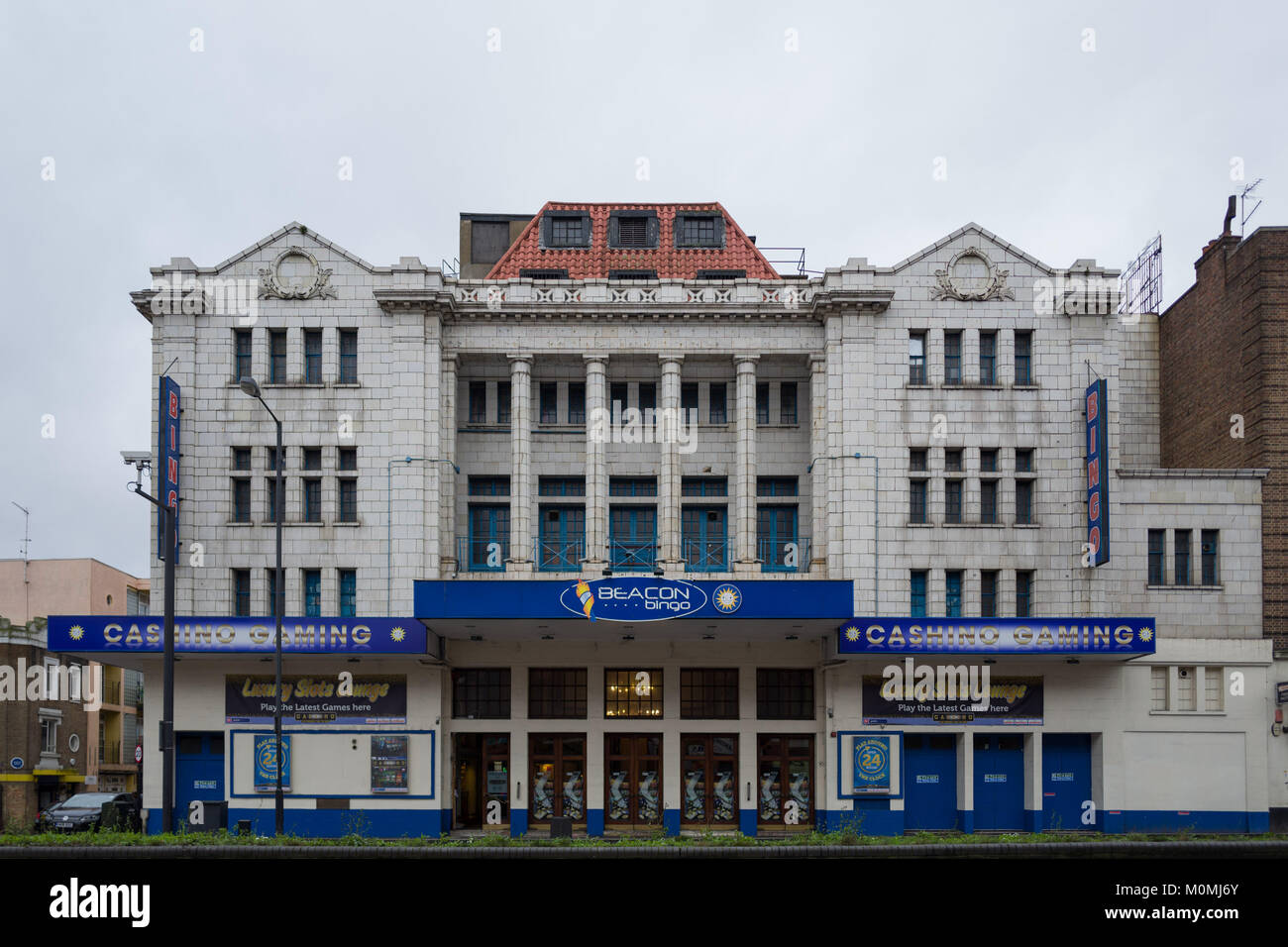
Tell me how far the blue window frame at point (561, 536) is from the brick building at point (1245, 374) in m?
22.3

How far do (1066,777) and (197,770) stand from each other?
1112 inches

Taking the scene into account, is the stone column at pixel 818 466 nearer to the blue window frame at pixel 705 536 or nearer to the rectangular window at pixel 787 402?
the rectangular window at pixel 787 402

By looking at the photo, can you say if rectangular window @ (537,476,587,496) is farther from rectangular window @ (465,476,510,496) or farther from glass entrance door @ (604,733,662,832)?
glass entrance door @ (604,733,662,832)

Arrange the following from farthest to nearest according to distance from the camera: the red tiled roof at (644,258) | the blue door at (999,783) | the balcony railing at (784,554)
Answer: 1. the red tiled roof at (644,258)
2. the balcony railing at (784,554)
3. the blue door at (999,783)

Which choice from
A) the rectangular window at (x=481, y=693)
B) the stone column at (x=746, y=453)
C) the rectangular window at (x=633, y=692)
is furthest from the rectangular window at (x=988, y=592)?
the rectangular window at (x=481, y=693)

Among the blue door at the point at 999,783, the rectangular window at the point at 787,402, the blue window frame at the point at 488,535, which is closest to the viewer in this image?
the blue door at the point at 999,783

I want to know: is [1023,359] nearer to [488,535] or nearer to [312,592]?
[488,535]

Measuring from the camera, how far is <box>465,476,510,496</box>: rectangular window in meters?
34.7

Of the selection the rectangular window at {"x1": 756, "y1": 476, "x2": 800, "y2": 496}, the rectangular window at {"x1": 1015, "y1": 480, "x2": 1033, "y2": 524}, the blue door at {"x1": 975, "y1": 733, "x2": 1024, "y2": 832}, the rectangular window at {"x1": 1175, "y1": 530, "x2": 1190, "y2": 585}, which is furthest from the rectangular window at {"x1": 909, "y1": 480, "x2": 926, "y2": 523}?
the rectangular window at {"x1": 1175, "y1": 530, "x2": 1190, "y2": 585}

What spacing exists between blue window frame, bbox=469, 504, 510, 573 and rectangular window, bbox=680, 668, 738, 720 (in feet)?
24.6

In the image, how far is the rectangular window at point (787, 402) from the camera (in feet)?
116

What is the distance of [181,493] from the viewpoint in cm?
3200
